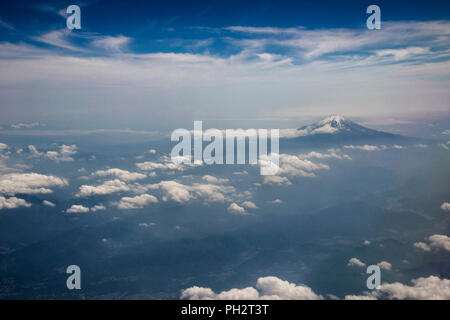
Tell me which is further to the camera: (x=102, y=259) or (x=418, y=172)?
(x=418, y=172)

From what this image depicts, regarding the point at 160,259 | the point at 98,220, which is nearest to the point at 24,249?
the point at 98,220

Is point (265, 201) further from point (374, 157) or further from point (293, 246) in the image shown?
point (374, 157)

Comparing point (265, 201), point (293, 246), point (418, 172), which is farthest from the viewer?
point (418, 172)

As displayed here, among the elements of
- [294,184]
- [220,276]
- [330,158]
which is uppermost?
[330,158]

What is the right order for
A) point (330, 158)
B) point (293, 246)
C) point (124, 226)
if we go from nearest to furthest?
point (293, 246) < point (124, 226) < point (330, 158)

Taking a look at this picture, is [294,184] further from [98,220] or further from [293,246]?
[98,220]

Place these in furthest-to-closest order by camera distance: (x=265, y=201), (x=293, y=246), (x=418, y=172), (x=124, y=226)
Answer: (x=418, y=172) → (x=265, y=201) → (x=124, y=226) → (x=293, y=246)

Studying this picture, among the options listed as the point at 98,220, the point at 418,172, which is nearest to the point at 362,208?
the point at 418,172

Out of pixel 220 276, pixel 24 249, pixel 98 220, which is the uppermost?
pixel 98 220

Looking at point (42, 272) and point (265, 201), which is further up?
point (265, 201)
